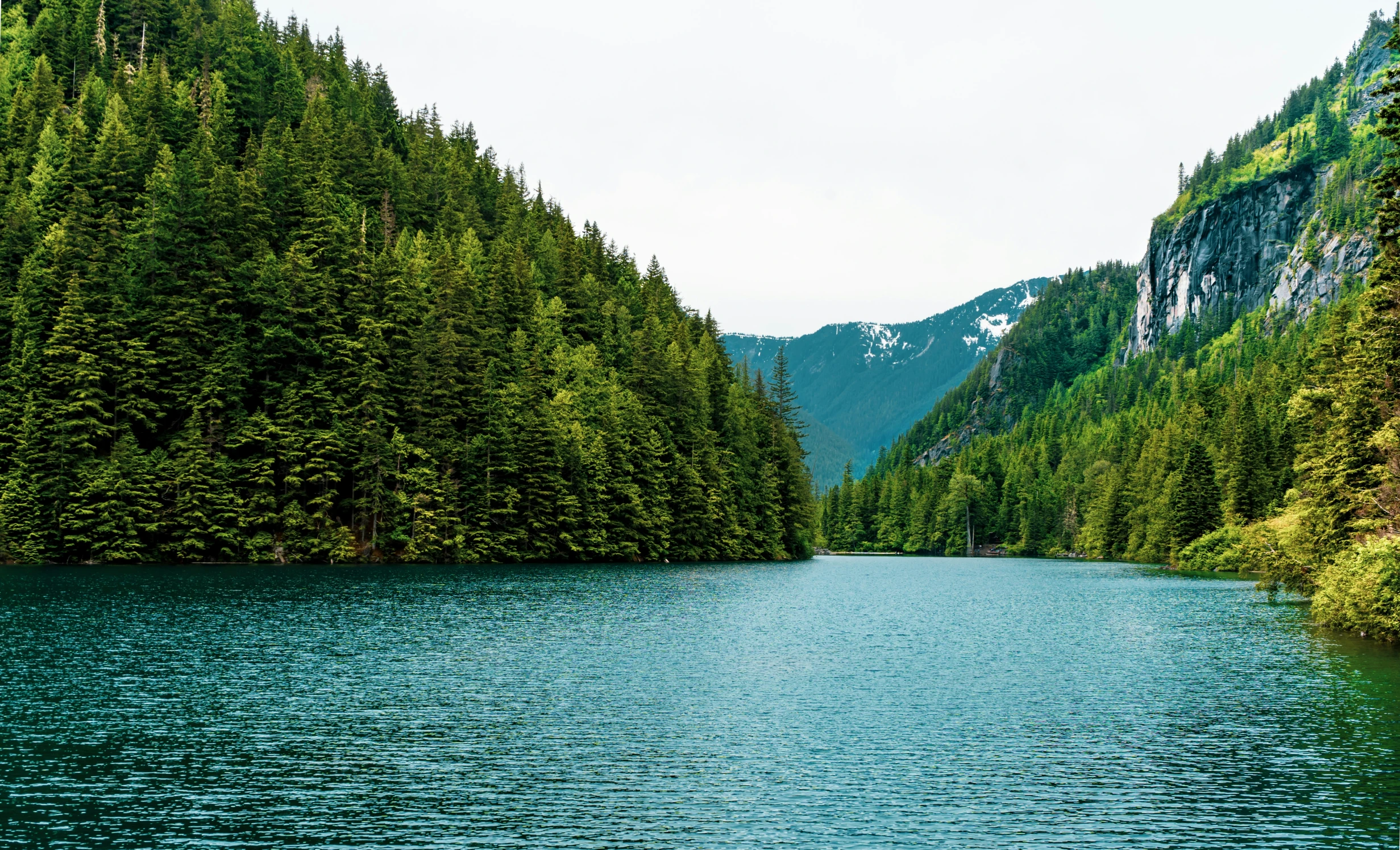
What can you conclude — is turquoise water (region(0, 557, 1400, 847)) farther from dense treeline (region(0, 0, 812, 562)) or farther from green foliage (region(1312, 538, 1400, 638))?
dense treeline (region(0, 0, 812, 562))

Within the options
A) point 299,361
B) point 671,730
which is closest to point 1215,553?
point 299,361

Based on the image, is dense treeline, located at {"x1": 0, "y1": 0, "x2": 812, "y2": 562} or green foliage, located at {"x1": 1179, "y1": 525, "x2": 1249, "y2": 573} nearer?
dense treeline, located at {"x1": 0, "y1": 0, "x2": 812, "y2": 562}

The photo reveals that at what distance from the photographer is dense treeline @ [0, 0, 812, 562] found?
10612 cm

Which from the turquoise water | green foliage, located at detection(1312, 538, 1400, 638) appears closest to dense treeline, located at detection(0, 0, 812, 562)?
the turquoise water

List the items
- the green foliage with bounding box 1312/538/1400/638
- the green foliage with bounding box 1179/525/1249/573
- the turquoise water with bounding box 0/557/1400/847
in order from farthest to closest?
the green foliage with bounding box 1179/525/1249/573 < the green foliage with bounding box 1312/538/1400/638 < the turquoise water with bounding box 0/557/1400/847

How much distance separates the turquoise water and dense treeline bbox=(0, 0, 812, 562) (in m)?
45.1

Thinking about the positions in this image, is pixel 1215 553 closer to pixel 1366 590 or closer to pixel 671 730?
pixel 1366 590

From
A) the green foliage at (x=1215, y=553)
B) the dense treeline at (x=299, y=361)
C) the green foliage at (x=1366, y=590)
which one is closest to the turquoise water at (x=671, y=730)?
the green foliage at (x=1366, y=590)

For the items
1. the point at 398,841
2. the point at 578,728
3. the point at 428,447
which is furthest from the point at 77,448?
the point at 398,841

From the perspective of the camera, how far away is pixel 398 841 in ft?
73.0

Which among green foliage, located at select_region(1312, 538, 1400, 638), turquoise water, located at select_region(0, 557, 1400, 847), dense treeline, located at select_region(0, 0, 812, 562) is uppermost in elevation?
dense treeline, located at select_region(0, 0, 812, 562)

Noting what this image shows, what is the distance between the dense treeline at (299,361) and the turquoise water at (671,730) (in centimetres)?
4508

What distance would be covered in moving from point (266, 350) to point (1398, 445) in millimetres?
108027

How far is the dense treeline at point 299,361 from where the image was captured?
106 meters
